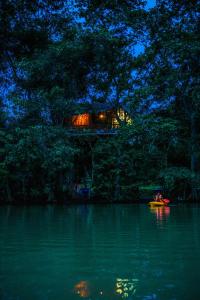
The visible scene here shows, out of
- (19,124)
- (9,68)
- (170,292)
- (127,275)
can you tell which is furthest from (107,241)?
(19,124)

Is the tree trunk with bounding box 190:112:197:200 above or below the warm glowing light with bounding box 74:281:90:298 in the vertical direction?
above

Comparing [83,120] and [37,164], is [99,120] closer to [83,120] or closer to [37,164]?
[83,120]

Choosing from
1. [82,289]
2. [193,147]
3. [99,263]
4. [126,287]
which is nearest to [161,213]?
[193,147]

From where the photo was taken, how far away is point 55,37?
16.4ft

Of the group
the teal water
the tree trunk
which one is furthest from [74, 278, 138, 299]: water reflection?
the tree trunk

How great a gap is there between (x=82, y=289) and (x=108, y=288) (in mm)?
317

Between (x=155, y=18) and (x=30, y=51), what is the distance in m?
→ 1.44

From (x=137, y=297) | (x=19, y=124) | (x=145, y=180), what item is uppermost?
(x=19, y=124)

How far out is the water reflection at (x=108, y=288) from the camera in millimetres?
4773

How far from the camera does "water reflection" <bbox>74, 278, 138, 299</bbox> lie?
15.7ft

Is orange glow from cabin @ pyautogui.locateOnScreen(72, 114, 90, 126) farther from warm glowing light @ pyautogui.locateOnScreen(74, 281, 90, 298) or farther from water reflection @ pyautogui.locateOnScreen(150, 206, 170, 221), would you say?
warm glowing light @ pyautogui.locateOnScreen(74, 281, 90, 298)

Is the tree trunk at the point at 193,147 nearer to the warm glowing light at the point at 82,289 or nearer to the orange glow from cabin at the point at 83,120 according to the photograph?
the orange glow from cabin at the point at 83,120

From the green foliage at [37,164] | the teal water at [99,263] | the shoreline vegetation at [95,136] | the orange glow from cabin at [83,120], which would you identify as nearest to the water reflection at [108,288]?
the teal water at [99,263]

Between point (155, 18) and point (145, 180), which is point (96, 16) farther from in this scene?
point (145, 180)
